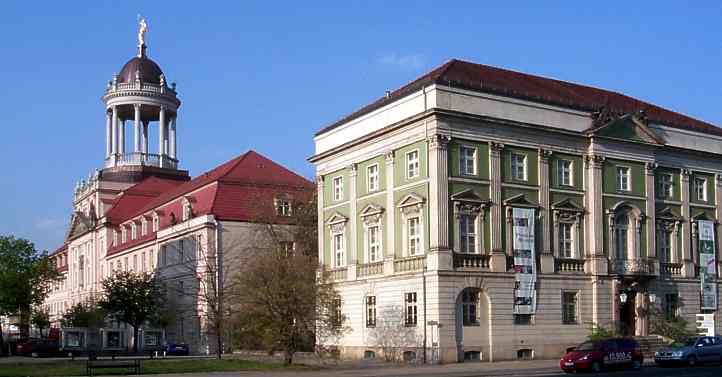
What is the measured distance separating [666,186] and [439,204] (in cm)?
1775

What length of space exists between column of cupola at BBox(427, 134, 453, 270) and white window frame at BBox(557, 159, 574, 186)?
26.3 feet

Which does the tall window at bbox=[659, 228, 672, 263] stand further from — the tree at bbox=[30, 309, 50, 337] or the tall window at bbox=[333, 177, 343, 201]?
the tree at bbox=[30, 309, 50, 337]

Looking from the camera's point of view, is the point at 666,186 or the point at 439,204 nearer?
the point at 439,204

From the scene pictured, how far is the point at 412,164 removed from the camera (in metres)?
52.3

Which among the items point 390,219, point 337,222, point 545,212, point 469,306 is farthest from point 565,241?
point 337,222

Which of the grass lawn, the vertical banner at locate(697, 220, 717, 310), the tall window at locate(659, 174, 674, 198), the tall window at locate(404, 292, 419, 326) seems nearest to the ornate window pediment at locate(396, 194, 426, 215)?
the tall window at locate(404, 292, 419, 326)

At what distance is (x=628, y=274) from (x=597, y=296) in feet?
8.25

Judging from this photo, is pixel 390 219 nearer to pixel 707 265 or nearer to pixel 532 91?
pixel 532 91

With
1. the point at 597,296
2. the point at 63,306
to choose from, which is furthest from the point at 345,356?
the point at 63,306

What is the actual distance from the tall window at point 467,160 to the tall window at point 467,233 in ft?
7.76

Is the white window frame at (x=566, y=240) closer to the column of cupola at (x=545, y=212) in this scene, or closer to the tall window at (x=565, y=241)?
the tall window at (x=565, y=241)

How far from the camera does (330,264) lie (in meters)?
60.6

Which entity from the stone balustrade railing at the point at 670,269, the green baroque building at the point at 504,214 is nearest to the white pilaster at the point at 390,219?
the green baroque building at the point at 504,214

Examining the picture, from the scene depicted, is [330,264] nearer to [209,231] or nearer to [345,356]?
[345,356]
